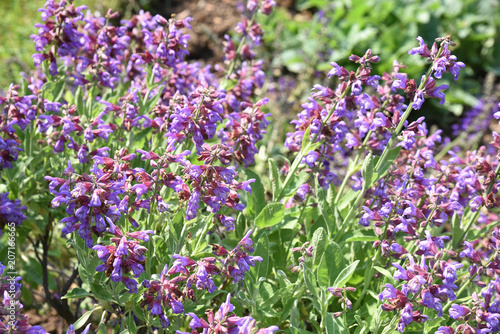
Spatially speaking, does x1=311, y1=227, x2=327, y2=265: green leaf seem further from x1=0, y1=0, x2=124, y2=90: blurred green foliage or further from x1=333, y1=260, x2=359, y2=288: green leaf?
x1=0, y1=0, x2=124, y2=90: blurred green foliage

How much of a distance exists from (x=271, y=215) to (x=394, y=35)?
5.38m

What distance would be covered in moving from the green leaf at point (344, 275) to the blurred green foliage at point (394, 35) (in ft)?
14.9

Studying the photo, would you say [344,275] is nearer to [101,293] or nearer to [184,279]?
[184,279]

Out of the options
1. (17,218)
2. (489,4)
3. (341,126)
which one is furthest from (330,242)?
(489,4)

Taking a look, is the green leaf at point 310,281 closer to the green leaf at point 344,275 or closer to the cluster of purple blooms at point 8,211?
the green leaf at point 344,275

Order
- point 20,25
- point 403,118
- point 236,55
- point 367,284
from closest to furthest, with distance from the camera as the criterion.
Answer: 1. point 403,118
2. point 367,284
3. point 236,55
4. point 20,25

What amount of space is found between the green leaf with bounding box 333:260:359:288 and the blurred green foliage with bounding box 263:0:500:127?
4535 millimetres

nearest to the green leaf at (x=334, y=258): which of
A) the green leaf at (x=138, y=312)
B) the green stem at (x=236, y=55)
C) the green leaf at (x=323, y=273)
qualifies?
the green leaf at (x=323, y=273)

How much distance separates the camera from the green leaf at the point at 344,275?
2.39 meters

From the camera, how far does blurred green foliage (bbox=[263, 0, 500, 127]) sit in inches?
279

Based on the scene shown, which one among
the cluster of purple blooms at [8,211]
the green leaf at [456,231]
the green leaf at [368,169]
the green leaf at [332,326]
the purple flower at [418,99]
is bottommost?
the cluster of purple blooms at [8,211]

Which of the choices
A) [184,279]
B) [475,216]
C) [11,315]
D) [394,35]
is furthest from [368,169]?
[394,35]

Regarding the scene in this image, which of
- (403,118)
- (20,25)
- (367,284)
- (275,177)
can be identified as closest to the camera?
(403,118)

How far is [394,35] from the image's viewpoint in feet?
23.6
